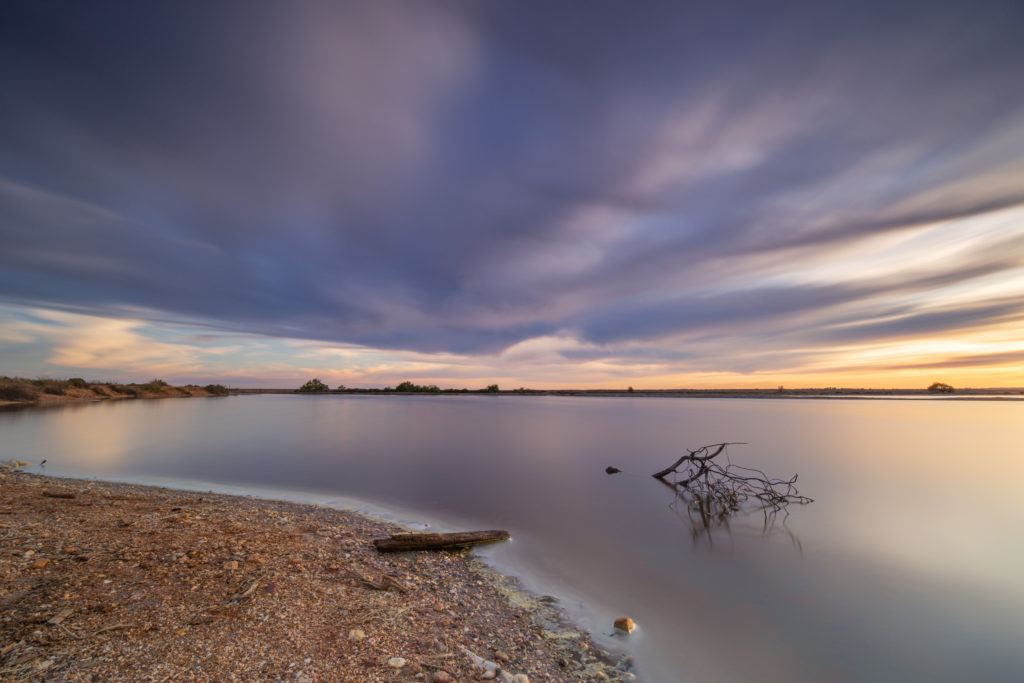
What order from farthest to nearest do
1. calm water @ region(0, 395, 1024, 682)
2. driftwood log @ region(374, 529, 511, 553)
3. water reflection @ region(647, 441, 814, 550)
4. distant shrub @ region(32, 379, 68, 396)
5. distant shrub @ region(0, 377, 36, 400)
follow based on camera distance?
distant shrub @ region(32, 379, 68, 396)
distant shrub @ region(0, 377, 36, 400)
water reflection @ region(647, 441, 814, 550)
driftwood log @ region(374, 529, 511, 553)
calm water @ region(0, 395, 1024, 682)

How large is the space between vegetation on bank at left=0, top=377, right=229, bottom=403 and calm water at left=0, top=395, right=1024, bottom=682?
115 feet

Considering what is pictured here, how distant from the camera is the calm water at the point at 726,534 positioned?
577cm

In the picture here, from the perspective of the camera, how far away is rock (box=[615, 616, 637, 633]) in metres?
5.64

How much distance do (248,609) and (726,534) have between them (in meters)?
10.8

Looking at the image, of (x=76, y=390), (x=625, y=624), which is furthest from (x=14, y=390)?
(x=625, y=624)

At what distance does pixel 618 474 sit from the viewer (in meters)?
17.0

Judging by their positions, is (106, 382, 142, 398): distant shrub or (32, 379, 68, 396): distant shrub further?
(106, 382, 142, 398): distant shrub

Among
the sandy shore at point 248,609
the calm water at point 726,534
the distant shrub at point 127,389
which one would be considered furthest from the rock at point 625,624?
the distant shrub at point 127,389

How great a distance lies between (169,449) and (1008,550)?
1262 inches

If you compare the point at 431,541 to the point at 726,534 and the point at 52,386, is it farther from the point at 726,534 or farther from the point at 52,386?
the point at 52,386

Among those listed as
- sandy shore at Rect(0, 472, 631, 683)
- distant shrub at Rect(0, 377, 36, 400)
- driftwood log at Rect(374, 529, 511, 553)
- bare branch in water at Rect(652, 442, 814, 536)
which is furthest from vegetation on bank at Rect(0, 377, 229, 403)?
bare branch in water at Rect(652, 442, 814, 536)

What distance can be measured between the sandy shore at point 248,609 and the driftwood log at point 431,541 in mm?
192

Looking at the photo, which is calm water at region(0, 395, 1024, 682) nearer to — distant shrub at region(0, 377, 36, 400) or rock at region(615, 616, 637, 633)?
rock at region(615, 616, 637, 633)

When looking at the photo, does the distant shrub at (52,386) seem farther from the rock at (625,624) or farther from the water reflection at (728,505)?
the rock at (625,624)
